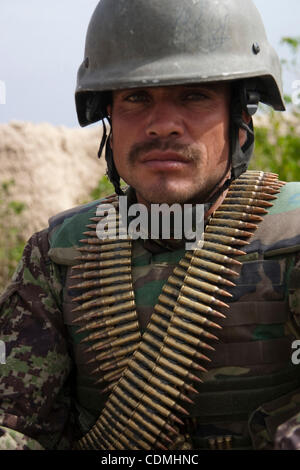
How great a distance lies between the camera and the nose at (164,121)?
2992 millimetres

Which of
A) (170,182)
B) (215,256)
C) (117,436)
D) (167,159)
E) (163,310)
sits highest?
(167,159)

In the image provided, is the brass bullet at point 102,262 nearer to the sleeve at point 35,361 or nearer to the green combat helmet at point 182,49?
the sleeve at point 35,361

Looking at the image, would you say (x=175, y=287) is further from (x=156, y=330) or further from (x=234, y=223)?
(x=234, y=223)

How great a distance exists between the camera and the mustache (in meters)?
3.02

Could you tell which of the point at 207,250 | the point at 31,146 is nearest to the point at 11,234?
the point at 31,146

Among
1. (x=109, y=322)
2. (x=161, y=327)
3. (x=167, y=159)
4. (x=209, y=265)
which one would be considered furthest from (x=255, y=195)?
(x=109, y=322)

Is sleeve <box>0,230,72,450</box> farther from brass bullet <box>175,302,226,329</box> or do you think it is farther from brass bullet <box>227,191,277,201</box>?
brass bullet <box>227,191,277,201</box>

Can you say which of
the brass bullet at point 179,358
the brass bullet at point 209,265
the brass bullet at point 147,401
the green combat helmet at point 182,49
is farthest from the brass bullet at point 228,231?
the brass bullet at point 147,401

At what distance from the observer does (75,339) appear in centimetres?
348

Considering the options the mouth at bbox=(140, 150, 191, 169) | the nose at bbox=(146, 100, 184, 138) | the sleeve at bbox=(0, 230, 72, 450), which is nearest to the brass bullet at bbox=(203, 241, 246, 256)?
the mouth at bbox=(140, 150, 191, 169)

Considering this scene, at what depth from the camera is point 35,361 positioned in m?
3.37

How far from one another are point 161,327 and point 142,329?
0.12 metres

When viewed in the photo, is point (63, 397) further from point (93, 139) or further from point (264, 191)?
point (93, 139)

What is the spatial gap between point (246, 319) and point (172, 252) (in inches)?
20.2
